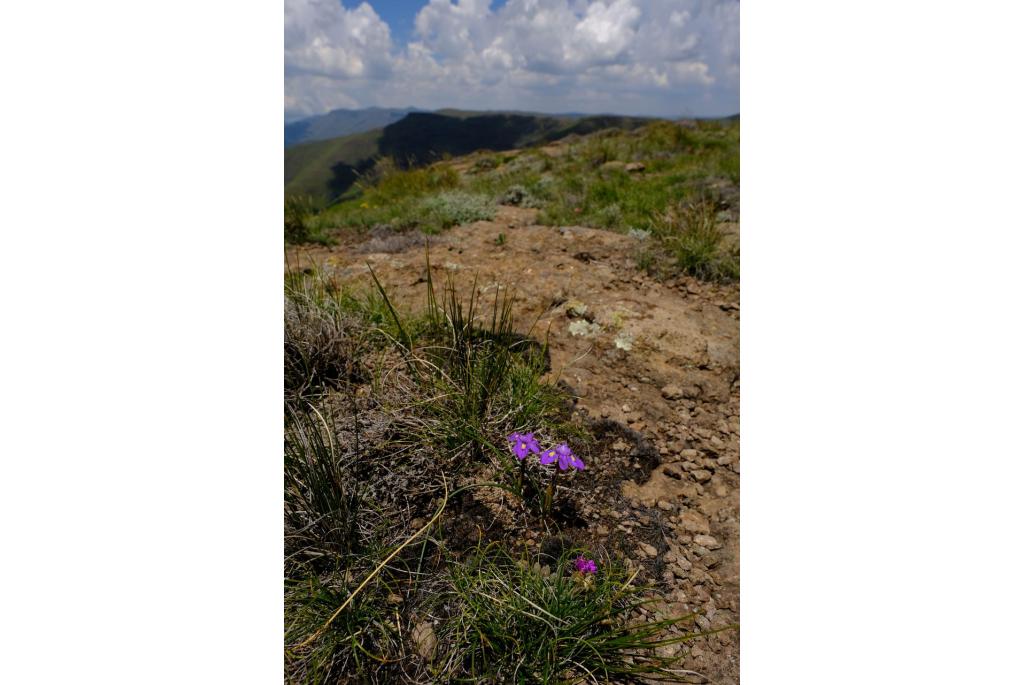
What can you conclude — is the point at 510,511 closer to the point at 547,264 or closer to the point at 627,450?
the point at 627,450

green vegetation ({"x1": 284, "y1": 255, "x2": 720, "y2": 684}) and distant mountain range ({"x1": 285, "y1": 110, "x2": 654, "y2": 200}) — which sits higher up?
distant mountain range ({"x1": 285, "y1": 110, "x2": 654, "y2": 200})

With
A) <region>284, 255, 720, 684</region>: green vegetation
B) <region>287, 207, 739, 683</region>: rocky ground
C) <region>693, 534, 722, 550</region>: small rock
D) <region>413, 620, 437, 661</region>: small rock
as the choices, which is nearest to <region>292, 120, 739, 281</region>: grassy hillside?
<region>287, 207, 739, 683</region>: rocky ground

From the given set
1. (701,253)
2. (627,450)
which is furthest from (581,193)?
(627,450)

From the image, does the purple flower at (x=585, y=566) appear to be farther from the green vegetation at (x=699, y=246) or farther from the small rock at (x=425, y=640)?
the green vegetation at (x=699, y=246)

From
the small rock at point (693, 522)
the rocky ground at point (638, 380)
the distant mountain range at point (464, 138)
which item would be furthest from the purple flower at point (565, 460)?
the distant mountain range at point (464, 138)

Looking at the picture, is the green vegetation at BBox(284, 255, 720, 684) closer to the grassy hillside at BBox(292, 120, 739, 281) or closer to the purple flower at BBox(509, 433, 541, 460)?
the purple flower at BBox(509, 433, 541, 460)

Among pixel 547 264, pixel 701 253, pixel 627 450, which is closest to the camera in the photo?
pixel 627 450

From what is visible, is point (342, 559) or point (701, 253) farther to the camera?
point (701, 253)

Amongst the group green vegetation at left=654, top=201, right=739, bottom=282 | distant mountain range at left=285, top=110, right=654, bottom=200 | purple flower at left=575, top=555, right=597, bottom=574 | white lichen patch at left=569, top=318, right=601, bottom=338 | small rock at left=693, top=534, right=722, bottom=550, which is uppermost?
distant mountain range at left=285, top=110, right=654, bottom=200
